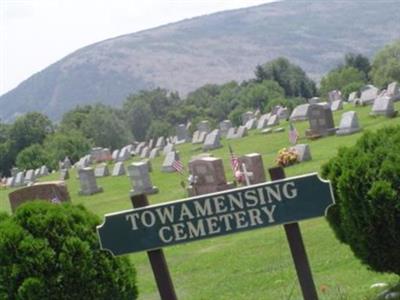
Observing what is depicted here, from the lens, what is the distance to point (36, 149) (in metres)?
62.7

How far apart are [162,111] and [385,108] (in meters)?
72.2

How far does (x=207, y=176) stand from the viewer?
21.6m

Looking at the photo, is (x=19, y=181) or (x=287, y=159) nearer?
(x=287, y=159)

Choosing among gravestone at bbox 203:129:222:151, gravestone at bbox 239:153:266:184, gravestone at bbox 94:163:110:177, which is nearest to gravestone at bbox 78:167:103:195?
gravestone at bbox 94:163:110:177

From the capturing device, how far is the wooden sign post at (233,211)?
6.04m

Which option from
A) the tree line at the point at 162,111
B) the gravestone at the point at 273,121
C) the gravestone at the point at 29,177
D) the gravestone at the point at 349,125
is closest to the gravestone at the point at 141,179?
the gravestone at the point at 349,125

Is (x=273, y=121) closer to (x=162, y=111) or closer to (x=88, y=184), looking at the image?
(x=88, y=184)

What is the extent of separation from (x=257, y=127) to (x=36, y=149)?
24.9 meters

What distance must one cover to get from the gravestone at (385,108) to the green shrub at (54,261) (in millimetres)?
24158

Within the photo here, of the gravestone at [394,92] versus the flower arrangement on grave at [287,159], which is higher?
the flower arrangement on grave at [287,159]

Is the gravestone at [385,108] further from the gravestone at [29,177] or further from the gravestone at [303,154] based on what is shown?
the gravestone at [29,177]

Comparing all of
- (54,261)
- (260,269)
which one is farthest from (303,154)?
(54,261)

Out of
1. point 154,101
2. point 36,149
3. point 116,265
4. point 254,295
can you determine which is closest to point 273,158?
point 254,295

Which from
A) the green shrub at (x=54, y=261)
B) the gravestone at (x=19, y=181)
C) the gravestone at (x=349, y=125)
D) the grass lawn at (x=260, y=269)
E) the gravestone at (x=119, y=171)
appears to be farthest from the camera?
the gravestone at (x=19, y=181)
